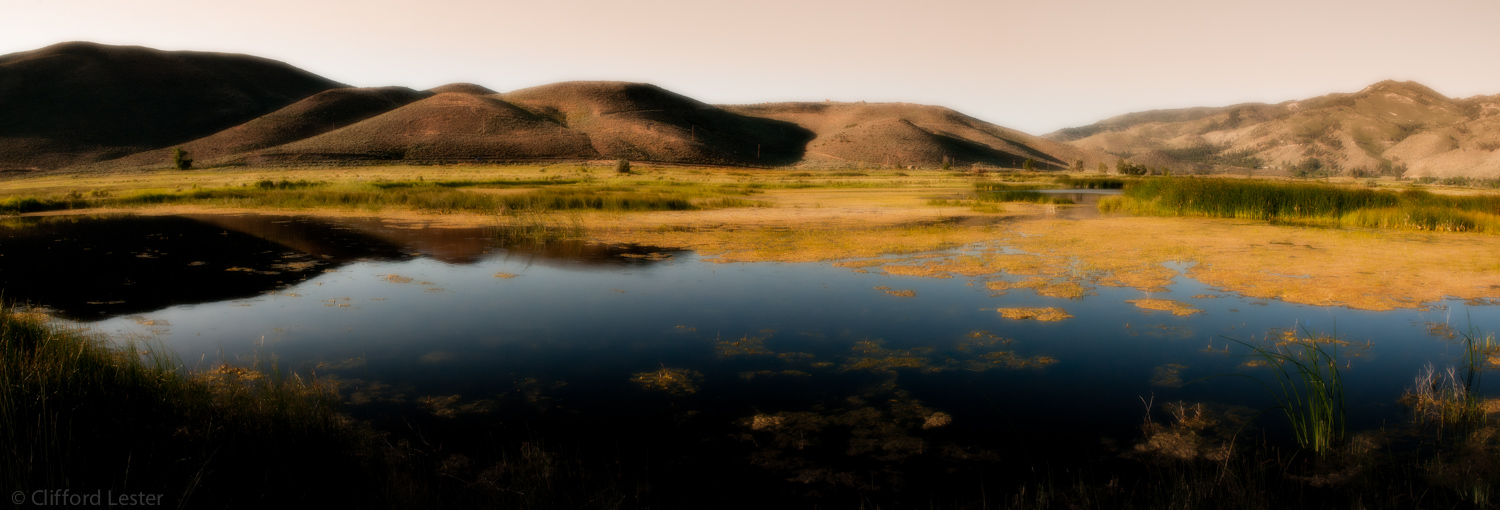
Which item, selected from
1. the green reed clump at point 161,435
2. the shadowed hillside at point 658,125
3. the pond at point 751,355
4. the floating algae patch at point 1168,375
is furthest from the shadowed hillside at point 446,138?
the floating algae patch at point 1168,375

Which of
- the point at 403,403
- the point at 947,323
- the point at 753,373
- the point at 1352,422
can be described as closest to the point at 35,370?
the point at 403,403

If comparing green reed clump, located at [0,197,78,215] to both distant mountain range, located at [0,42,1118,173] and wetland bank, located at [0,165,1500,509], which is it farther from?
distant mountain range, located at [0,42,1118,173]

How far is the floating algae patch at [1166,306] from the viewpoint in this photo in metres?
8.80

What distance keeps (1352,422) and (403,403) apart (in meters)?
7.26

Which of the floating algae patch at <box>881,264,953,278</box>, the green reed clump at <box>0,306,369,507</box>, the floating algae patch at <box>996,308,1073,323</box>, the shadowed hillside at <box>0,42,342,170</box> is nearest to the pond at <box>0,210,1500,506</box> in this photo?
the floating algae patch at <box>996,308,1073,323</box>

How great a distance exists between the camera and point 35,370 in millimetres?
4445

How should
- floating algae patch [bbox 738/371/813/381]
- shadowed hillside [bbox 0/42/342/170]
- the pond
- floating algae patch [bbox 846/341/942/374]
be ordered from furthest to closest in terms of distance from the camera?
shadowed hillside [bbox 0/42/342/170]
floating algae patch [bbox 846/341/942/374]
floating algae patch [bbox 738/371/813/381]
the pond

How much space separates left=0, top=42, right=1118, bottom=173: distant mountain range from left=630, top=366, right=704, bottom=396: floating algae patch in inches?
3664

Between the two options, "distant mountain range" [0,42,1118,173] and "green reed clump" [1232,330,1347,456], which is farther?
"distant mountain range" [0,42,1118,173]

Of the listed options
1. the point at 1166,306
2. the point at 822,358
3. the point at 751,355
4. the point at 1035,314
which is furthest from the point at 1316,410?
the point at 1166,306

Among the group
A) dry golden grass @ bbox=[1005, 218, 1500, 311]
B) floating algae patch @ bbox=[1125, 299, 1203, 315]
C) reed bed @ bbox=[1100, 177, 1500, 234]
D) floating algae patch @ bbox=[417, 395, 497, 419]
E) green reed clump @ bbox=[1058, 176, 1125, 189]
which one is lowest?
floating algae patch @ bbox=[417, 395, 497, 419]

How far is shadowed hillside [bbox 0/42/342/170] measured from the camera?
9994cm

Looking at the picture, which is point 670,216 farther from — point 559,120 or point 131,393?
point 559,120

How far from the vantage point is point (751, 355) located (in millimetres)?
7113
